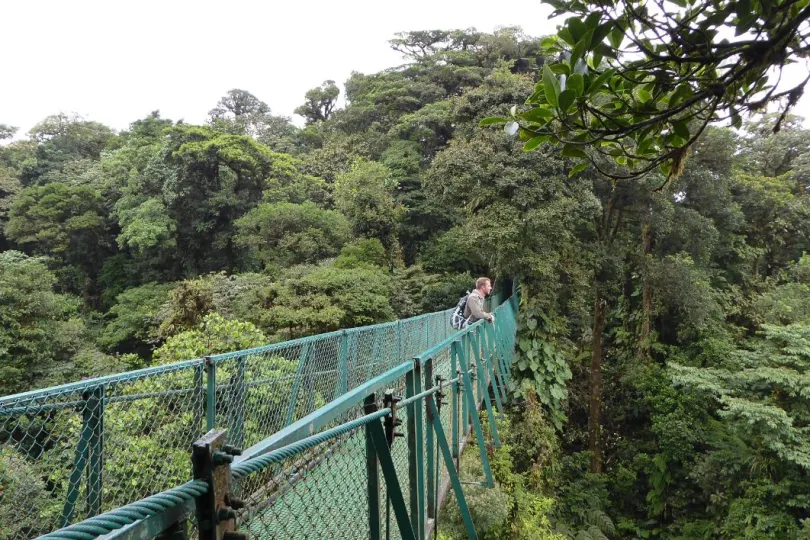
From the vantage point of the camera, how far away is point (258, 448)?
2.27ft

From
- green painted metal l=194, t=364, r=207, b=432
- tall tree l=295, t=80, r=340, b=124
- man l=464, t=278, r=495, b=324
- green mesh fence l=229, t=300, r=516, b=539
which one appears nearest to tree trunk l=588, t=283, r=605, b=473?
man l=464, t=278, r=495, b=324

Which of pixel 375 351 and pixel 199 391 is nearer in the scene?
pixel 199 391

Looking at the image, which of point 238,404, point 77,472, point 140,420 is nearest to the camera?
point 77,472

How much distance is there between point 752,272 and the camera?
10.1 meters

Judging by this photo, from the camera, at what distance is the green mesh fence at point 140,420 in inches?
71.2

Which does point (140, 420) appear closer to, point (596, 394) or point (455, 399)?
point (455, 399)

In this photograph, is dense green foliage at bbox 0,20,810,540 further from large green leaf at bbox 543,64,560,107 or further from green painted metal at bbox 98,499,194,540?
large green leaf at bbox 543,64,560,107

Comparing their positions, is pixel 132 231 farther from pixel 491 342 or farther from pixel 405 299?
pixel 491 342

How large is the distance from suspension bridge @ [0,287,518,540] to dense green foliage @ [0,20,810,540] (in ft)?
0.62

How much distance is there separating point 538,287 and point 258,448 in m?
7.15

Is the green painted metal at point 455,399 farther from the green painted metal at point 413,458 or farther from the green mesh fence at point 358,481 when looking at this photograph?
the green painted metal at point 413,458

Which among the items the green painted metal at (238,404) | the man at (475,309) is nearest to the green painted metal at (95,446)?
the green painted metal at (238,404)

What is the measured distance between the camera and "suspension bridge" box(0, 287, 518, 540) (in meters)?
0.58

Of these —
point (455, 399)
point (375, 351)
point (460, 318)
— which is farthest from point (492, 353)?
point (455, 399)
